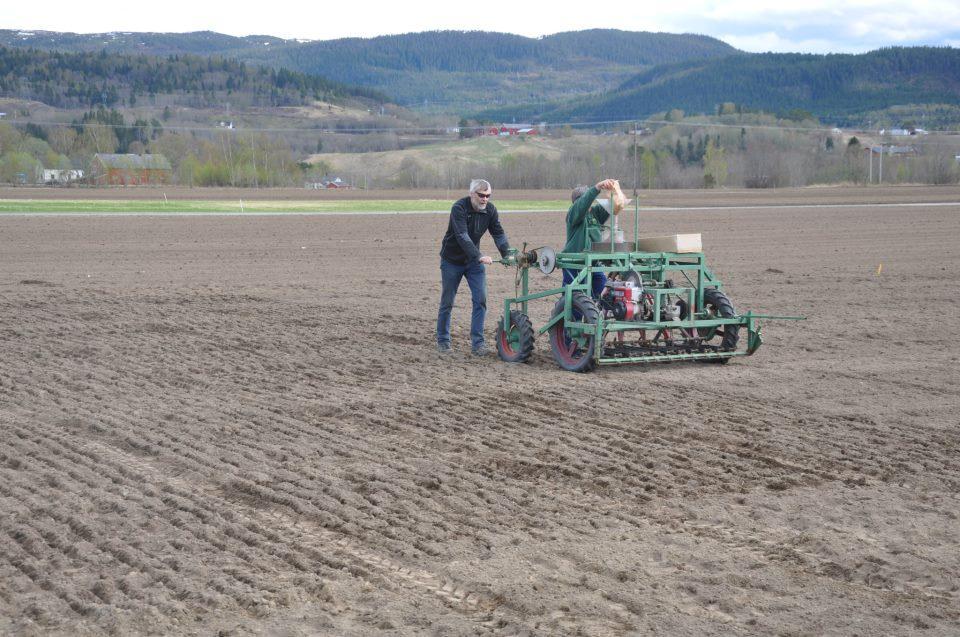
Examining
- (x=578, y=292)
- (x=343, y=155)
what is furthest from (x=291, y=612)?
(x=343, y=155)

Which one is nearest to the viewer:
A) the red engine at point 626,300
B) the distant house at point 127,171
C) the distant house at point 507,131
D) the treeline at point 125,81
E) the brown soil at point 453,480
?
the brown soil at point 453,480

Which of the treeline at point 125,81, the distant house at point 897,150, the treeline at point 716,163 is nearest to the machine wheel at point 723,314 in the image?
the treeline at point 716,163

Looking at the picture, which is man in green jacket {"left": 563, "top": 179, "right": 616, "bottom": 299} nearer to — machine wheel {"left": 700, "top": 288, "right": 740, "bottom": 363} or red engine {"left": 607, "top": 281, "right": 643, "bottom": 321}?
red engine {"left": 607, "top": 281, "right": 643, "bottom": 321}

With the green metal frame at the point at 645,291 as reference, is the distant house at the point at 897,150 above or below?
above

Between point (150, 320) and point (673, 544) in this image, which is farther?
A: point (150, 320)

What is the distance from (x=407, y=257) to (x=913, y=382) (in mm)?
14404

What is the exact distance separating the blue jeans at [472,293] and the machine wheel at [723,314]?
2387 millimetres

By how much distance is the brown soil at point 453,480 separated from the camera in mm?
5734

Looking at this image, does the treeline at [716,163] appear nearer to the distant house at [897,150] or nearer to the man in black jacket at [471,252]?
the distant house at [897,150]

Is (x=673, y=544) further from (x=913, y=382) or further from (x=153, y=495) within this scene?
(x=913, y=382)

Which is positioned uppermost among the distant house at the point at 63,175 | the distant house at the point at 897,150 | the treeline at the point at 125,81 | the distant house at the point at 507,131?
the treeline at the point at 125,81

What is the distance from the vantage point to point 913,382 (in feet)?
36.9

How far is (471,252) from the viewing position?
1257cm

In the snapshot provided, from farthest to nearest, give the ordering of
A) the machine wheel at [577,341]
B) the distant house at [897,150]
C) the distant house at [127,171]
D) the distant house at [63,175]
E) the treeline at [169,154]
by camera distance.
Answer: the distant house at [897,150], the distant house at [127,171], the treeline at [169,154], the distant house at [63,175], the machine wheel at [577,341]
